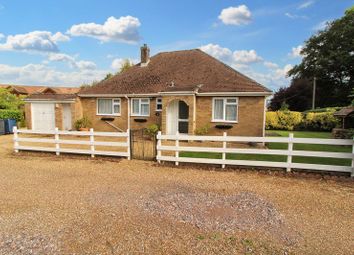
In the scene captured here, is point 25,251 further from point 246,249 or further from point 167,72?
point 167,72

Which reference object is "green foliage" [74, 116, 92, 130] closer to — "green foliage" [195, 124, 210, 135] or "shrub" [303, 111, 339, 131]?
"green foliage" [195, 124, 210, 135]

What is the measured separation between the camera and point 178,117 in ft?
50.6

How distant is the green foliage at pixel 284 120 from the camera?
24.7m

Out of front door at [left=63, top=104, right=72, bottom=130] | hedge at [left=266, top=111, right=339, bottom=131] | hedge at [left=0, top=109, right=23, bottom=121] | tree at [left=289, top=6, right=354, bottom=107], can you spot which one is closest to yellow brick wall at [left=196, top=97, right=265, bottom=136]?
front door at [left=63, top=104, right=72, bottom=130]

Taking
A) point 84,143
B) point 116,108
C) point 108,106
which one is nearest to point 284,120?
point 116,108

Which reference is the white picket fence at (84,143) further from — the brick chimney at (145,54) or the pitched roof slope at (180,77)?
the brick chimney at (145,54)

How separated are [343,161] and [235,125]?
609 centimetres

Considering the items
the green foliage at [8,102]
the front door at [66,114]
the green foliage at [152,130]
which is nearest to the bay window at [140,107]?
the green foliage at [152,130]

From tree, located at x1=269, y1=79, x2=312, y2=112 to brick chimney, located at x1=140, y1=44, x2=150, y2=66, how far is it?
23580 mm

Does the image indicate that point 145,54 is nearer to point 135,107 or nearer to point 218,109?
point 135,107

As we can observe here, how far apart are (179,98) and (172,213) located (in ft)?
33.6

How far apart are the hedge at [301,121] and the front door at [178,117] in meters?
13.8

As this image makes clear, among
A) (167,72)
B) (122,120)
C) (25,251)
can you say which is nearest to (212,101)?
(167,72)

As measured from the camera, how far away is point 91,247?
11.4 feet
